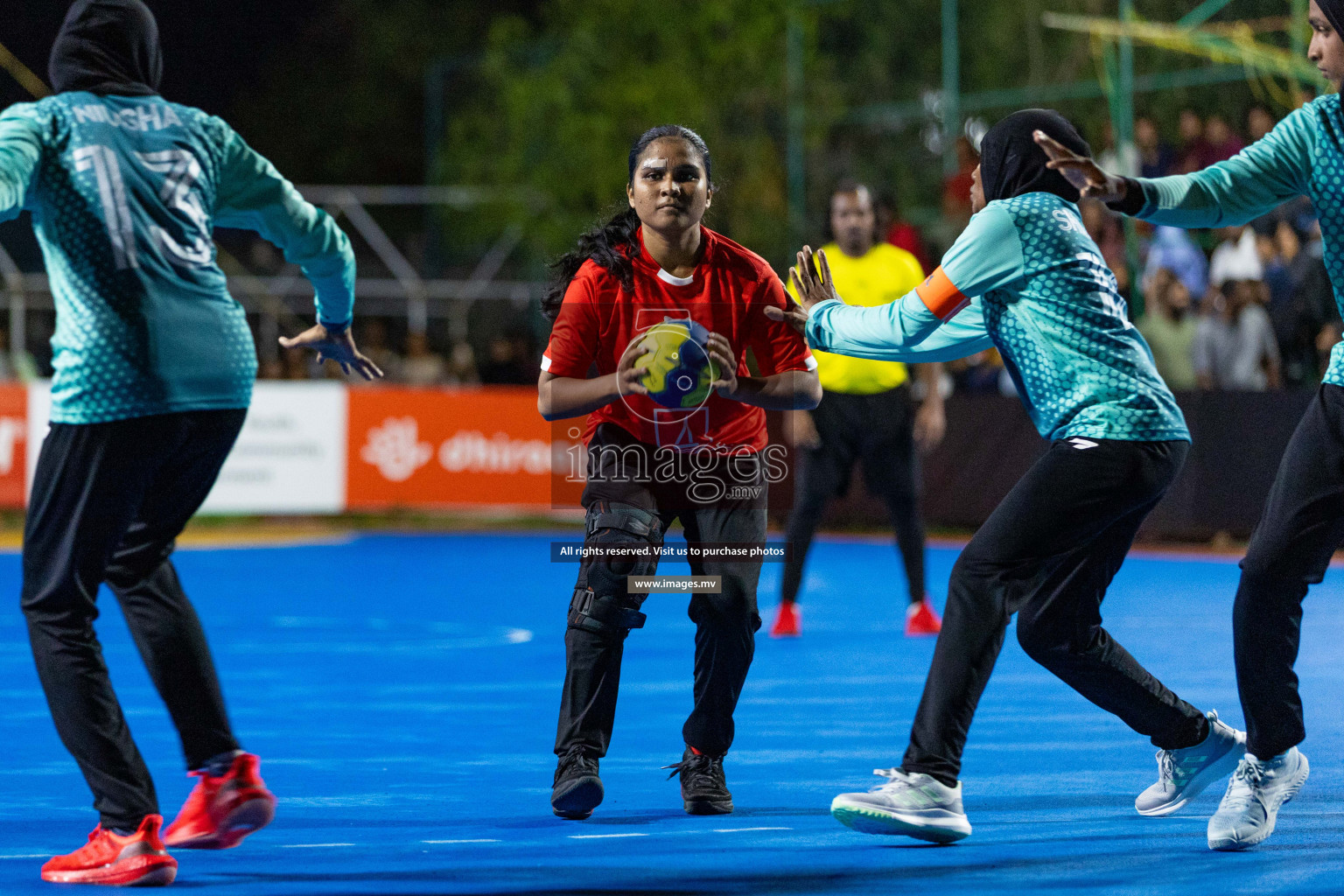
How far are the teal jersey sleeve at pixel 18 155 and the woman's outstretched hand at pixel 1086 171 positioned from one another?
2.47 metres

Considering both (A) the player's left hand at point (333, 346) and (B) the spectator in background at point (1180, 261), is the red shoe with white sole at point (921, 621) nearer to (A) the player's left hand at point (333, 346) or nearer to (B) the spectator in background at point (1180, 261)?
(A) the player's left hand at point (333, 346)

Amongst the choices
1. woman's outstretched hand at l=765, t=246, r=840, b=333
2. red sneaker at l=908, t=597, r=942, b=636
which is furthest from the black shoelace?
red sneaker at l=908, t=597, r=942, b=636

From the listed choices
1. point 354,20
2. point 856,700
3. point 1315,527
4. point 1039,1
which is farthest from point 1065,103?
point 354,20

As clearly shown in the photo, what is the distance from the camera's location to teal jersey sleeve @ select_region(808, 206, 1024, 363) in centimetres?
465

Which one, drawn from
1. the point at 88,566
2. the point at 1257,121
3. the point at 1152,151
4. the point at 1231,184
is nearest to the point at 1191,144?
the point at 1152,151

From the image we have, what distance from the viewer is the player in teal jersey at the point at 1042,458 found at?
4.60 metres

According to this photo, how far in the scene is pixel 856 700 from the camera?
736 cm

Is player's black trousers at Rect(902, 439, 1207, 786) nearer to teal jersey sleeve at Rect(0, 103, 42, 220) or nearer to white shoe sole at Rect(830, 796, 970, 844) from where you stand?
white shoe sole at Rect(830, 796, 970, 844)

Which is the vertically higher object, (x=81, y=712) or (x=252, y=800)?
(x=81, y=712)

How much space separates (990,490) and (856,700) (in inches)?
393

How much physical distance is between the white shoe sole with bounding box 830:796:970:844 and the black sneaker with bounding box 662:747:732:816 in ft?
1.84

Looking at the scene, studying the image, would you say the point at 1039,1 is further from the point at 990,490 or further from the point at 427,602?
the point at 427,602

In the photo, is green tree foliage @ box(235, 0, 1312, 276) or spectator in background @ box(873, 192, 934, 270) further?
green tree foliage @ box(235, 0, 1312, 276)

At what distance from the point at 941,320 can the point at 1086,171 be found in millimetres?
554
